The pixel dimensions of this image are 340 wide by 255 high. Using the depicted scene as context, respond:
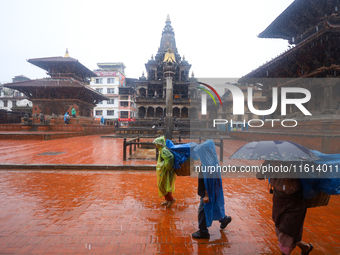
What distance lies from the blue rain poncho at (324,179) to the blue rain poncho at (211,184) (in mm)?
1026

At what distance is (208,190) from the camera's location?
260 centimetres

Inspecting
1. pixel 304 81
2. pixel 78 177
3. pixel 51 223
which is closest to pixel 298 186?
pixel 51 223

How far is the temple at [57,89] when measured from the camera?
2631 centimetres

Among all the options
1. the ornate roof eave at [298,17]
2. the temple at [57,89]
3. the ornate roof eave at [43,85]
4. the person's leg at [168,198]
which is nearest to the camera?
the person's leg at [168,198]

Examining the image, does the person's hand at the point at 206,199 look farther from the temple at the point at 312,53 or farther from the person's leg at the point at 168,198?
the temple at the point at 312,53

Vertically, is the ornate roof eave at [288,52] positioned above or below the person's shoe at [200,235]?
above

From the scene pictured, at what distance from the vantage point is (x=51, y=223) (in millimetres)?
3018

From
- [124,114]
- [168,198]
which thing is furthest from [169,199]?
[124,114]

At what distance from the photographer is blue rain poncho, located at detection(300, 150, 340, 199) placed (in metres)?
1.83

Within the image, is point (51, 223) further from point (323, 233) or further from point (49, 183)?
point (323, 233)

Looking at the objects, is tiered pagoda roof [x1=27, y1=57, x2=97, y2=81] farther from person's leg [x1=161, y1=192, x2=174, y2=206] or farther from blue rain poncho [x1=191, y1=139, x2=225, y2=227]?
blue rain poncho [x1=191, y1=139, x2=225, y2=227]

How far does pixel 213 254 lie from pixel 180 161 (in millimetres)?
1405

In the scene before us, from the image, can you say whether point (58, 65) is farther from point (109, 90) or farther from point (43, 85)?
point (109, 90)

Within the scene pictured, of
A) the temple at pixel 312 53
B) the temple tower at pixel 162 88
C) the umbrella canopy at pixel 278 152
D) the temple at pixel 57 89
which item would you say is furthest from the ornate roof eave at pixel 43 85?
the umbrella canopy at pixel 278 152
